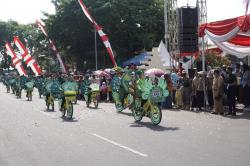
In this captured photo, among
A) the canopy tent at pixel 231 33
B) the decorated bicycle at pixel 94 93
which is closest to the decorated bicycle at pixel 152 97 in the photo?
the canopy tent at pixel 231 33

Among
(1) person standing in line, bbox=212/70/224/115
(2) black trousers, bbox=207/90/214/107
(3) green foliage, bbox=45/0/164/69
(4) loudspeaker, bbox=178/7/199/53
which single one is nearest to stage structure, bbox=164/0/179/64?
(4) loudspeaker, bbox=178/7/199/53

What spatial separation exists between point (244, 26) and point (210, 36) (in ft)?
8.02

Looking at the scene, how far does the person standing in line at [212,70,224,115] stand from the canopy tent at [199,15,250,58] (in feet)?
5.27

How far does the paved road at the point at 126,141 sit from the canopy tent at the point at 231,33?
3.03 m

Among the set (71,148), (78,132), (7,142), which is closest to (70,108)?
(78,132)

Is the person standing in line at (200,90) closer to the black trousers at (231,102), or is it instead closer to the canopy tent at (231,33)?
the canopy tent at (231,33)

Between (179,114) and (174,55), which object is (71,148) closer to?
(179,114)

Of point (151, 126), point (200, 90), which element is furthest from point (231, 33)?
point (151, 126)

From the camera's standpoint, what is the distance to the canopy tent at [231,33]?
Result: 15.2 metres

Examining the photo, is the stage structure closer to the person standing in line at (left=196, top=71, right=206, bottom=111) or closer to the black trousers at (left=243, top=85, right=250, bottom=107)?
the person standing in line at (left=196, top=71, right=206, bottom=111)

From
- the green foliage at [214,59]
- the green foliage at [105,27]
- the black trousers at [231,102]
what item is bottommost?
the black trousers at [231,102]

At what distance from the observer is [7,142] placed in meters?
11.2

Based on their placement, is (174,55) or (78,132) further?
(174,55)

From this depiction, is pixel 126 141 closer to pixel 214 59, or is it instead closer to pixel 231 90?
pixel 231 90
